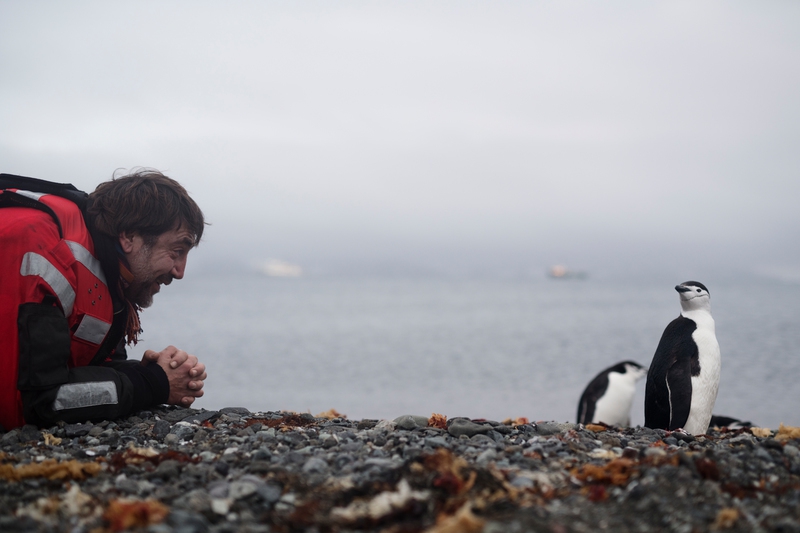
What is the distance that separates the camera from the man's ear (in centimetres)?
343

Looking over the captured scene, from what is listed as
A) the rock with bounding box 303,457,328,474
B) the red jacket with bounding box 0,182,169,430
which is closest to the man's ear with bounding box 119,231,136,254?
the red jacket with bounding box 0,182,169,430

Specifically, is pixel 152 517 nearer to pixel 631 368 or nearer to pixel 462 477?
pixel 462 477

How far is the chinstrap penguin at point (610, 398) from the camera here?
955 cm

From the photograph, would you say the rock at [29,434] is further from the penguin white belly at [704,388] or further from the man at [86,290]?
the penguin white belly at [704,388]

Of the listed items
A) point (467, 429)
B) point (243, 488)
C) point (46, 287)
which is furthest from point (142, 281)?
point (467, 429)

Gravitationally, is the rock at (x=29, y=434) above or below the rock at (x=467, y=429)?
below

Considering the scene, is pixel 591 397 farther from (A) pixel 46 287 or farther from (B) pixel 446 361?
(B) pixel 446 361

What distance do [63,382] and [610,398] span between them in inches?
326

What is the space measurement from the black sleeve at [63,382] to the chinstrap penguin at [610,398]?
7415 mm

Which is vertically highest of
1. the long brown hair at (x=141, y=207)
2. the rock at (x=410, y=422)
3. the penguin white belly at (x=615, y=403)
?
the long brown hair at (x=141, y=207)

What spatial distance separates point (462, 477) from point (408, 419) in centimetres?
118

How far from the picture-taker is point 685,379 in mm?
4129

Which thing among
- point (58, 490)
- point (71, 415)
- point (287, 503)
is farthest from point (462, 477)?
point (71, 415)

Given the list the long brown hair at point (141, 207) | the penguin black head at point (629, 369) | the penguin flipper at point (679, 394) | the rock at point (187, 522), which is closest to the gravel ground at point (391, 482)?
the rock at point (187, 522)
